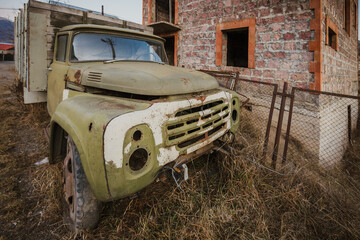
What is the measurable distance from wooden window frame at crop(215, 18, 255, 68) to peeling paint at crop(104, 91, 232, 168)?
13.5 ft

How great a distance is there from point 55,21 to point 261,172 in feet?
12.8

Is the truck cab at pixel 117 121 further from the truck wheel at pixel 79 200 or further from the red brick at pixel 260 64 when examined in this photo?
the red brick at pixel 260 64

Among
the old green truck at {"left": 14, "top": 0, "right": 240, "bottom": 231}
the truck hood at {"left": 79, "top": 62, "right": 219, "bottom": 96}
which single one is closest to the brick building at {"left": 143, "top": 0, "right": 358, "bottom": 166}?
the old green truck at {"left": 14, "top": 0, "right": 240, "bottom": 231}

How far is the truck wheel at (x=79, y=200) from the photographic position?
1.64 meters

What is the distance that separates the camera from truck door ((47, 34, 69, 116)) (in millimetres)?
2584

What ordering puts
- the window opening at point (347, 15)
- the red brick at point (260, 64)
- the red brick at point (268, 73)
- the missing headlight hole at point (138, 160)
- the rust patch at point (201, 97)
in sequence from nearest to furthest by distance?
1. the missing headlight hole at point (138, 160)
2. the rust patch at point (201, 97)
3. the red brick at point (268, 73)
4. the red brick at point (260, 64)
5. the window opening at point (347, 15)

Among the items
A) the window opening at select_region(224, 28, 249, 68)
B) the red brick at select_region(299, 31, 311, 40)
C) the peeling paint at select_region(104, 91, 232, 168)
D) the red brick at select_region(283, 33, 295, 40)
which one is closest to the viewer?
the peeling paint at select_region(104, 91, 232, 168)

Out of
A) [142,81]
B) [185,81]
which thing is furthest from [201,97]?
[142,81]

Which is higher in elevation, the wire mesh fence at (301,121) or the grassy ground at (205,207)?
the wire mesh fence at (301,121)

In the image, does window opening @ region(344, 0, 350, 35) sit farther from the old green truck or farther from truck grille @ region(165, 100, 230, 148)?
truck grille @ region(165, 100, 230, 148)

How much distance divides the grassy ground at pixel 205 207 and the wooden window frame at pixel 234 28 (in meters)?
3.53

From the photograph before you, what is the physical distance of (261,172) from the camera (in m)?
2.64

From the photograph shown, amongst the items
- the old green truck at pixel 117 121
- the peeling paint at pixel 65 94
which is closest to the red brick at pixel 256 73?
the old green truck at pixel 117 121

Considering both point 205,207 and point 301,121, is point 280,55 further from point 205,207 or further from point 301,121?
point 205,207
